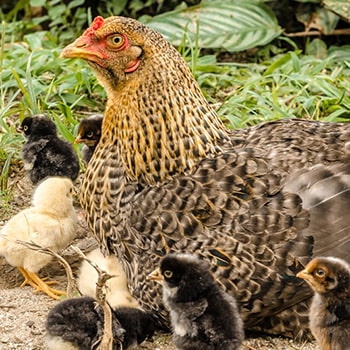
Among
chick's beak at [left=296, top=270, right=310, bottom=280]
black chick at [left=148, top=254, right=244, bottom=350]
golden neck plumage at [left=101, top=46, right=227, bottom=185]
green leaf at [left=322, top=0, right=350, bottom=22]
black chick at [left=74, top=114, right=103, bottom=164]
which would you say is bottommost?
green leaf at [left=322, top=0, right=350, bottom=22]

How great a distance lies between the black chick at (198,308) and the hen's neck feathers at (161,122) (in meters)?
0.73

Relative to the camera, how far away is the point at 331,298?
14.9ft

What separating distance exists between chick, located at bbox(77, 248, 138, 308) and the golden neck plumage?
1.50 feet

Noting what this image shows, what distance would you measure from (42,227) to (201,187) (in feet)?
3.35

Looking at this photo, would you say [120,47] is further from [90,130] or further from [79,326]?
[79,326]

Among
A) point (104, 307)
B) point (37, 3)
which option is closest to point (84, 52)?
point (104, 307)

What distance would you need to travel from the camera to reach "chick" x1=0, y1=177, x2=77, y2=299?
559 cm

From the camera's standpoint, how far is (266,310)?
4.94m

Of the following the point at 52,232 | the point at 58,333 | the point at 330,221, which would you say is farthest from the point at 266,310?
the point at 52,232

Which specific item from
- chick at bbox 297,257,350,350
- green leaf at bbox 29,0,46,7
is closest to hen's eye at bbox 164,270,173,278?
chick at bbox 297,257,350,350

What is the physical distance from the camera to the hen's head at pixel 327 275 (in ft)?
14.7

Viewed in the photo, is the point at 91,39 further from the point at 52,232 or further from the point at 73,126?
the point at 73,126

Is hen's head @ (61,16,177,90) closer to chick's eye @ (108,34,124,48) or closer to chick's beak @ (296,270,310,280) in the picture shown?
chick's eye @ (108,34,124,48)

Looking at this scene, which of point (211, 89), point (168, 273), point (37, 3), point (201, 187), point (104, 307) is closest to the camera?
point (104, 307)
